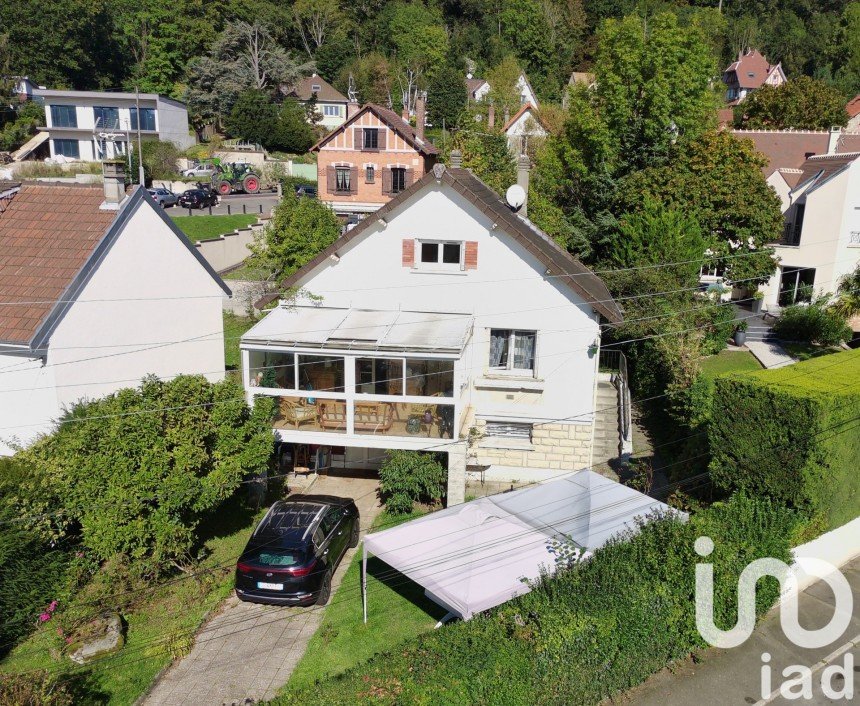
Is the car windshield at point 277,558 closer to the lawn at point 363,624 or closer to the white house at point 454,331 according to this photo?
the lawn at point 363,624

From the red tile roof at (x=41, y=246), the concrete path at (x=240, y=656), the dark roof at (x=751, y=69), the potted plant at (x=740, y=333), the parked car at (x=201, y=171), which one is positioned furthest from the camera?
the dark roof at (x=751, y=69)

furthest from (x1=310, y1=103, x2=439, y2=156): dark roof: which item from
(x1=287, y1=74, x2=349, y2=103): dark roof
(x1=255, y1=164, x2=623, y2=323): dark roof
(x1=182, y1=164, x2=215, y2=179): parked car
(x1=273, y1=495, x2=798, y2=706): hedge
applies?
(x1=273, y1=495, x2=798, y2=706): hedge

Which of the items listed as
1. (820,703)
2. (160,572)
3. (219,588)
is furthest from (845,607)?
(160,572)

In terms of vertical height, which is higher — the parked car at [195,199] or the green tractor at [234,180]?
the green tractor at [234,180]

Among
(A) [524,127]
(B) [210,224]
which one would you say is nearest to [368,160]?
(B) [210,224]

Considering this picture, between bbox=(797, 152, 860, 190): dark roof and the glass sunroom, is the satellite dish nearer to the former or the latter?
the glass sunroom

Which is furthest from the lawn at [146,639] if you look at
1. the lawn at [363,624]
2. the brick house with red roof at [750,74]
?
the brick house with red roof at [750,74]

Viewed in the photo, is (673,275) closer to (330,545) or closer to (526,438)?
(526,438)
